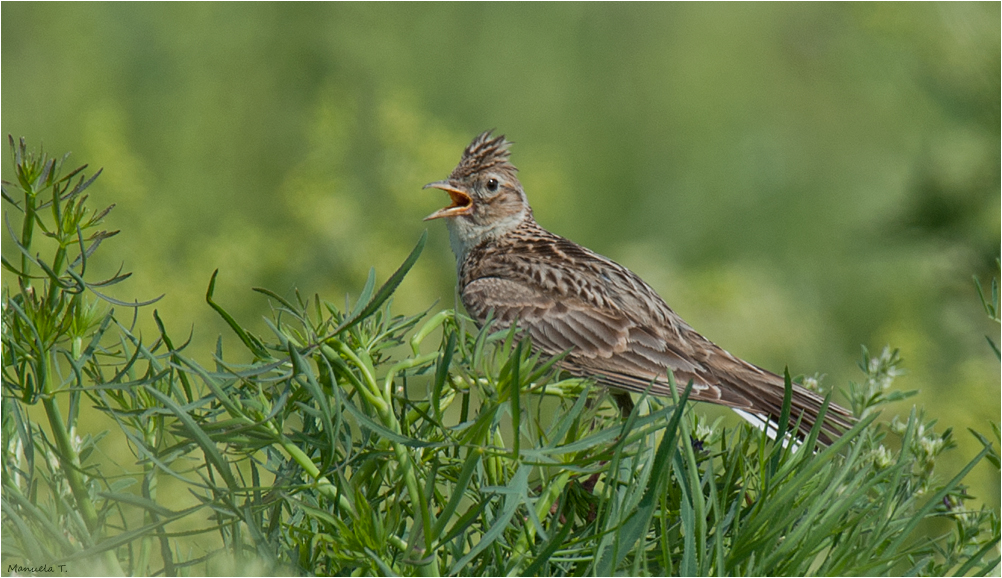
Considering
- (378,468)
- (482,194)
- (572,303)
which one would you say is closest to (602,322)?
(572,303)

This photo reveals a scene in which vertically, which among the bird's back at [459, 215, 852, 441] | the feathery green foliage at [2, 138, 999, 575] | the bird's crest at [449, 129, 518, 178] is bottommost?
the feathery green foliage at [2, 138, 999, 575]

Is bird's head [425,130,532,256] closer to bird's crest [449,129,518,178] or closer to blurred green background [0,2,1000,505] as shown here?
bird's crest [449,129,518,178]

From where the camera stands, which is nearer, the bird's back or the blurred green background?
the bird's back

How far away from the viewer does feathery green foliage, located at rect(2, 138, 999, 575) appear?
1.24 metres

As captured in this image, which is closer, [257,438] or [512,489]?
[512,489]

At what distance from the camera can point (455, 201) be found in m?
6.13

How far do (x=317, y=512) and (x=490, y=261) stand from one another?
4.18 m

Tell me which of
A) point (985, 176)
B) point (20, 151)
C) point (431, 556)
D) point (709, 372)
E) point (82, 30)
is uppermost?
point (82, 30)

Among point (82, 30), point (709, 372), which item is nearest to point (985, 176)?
point (709, 372)

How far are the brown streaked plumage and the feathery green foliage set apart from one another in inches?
77.3

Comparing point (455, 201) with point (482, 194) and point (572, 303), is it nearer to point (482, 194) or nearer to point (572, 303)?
point (482, 194)

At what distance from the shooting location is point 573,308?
15.8 feet

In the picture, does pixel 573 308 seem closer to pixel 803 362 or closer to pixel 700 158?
pixel 803 362

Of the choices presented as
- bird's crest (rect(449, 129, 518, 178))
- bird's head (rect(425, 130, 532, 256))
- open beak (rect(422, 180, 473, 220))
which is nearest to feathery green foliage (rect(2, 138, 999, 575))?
open beak (rect(422, 180, 473, 220))
